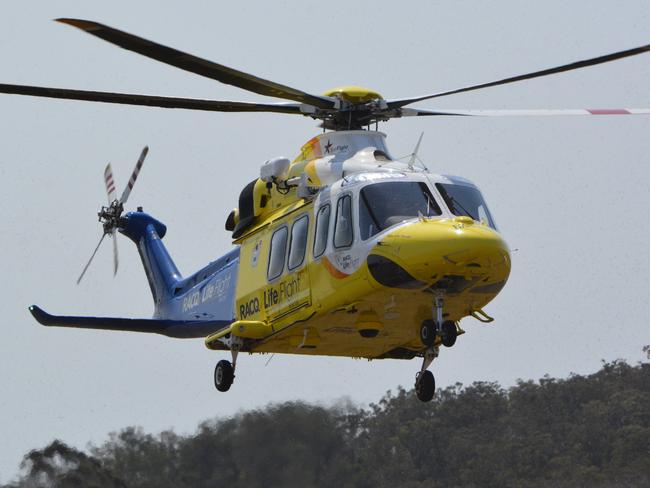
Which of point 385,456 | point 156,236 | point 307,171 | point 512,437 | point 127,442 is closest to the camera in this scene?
point 307,171

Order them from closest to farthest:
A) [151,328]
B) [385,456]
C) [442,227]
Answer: [442,227]
[151,328]
[385,456]

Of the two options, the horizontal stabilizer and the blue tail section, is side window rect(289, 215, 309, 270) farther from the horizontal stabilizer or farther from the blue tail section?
the horizontal stabilizer

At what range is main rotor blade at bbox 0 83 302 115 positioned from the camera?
19.2m

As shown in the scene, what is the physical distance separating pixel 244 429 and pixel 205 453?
95 centimetres

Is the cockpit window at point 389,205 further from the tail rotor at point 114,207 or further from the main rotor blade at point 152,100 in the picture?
the tail rotor at point 114,207

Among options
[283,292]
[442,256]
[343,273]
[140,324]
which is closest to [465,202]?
[442,256]

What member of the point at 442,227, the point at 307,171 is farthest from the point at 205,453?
the point at 442,227

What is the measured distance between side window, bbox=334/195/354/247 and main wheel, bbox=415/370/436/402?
225 centimetres

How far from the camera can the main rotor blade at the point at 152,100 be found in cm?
1919

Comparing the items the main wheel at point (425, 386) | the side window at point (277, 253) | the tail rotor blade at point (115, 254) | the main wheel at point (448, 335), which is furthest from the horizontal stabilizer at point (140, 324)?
the main wheel at point (448, 335)

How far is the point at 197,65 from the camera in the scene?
18.8 m

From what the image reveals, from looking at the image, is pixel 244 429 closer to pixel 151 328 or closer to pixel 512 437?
pixel 151 328

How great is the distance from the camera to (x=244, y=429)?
27.6 meters

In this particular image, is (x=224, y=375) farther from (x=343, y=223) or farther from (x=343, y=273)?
(x=343, y=223)
